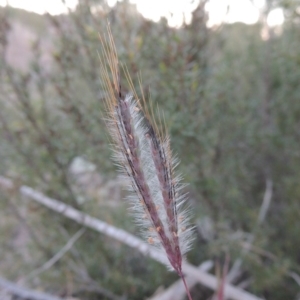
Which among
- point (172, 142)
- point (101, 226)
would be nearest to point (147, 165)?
point (172, 142)

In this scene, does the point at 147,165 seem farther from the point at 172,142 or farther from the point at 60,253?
the point at 60,253

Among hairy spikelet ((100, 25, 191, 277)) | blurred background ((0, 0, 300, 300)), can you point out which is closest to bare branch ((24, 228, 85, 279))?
blurred background ((0, 0, 300, 300))

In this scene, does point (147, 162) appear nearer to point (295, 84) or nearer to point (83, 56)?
point (83, 56)

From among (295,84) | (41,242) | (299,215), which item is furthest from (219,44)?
(41,242)

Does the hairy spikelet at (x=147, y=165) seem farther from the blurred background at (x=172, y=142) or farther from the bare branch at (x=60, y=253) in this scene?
the bare branch at (x=60, y=253)

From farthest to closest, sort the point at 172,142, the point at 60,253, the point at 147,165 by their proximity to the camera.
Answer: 1. the point at 60,253
2. the point at 172,142
3. the point at 147,165

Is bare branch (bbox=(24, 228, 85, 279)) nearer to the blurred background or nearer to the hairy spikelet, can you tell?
the blurred background

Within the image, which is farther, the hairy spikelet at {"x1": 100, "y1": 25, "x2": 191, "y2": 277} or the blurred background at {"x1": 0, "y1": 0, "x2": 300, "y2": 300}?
the blurred background at {"x1": 0, "y1": 0, "x2": 300, "y2": 300}

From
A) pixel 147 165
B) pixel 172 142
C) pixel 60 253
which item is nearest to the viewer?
pixel 147 165
